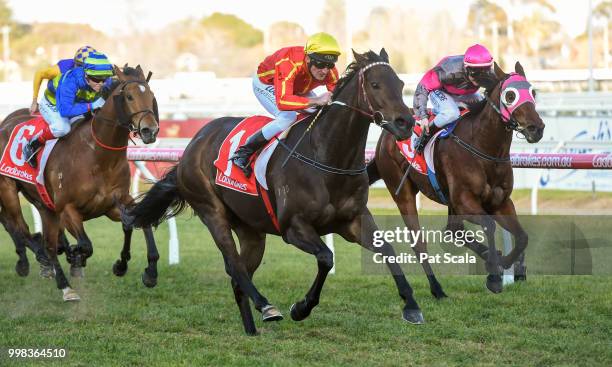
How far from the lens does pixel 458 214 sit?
6.73 m

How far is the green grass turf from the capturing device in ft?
16.7

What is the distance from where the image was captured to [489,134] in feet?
22.0

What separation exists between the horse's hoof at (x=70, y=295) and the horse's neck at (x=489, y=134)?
10.1 feet

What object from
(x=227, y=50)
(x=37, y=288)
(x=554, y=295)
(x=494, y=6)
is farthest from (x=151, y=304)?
(x=227, y=50)

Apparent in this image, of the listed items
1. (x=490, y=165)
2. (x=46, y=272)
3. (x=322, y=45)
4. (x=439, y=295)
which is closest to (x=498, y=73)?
(x=490, y=165)

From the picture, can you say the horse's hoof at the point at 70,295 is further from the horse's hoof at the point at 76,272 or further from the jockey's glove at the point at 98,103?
the jockey's glove at the point at 98,103

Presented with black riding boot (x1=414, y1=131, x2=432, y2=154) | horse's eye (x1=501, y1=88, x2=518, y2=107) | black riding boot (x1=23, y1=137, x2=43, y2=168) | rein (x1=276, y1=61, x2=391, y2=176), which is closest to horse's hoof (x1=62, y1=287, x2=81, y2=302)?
black riding boot (x1=23, y1=137, x2=43, y2=168)

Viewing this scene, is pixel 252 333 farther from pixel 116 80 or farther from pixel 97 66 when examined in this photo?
pixel 97 66

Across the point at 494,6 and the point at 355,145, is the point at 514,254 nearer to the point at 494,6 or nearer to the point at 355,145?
the point at 355,145

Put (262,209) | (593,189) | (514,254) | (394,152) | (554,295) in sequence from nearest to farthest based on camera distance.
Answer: (262,209), (514,254), (554,295), (394,152), (593,189)

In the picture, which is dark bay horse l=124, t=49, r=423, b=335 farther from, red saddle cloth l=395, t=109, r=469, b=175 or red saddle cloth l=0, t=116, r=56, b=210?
red saddle cloth l=0, t=116, r=56, b=210

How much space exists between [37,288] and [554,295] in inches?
162

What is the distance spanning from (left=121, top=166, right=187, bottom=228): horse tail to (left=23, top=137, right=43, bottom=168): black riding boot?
4.52ft

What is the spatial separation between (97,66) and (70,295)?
5.77 feet
